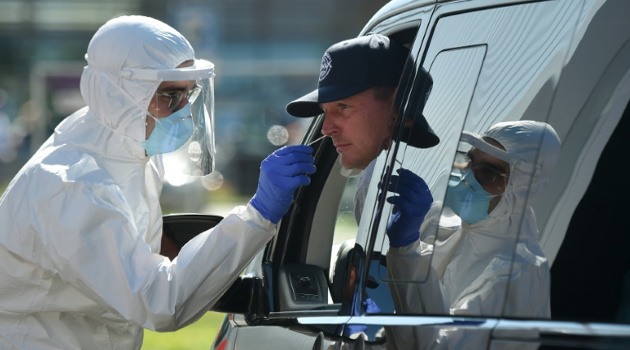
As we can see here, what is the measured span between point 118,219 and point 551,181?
4.89ft

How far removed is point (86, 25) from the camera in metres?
20.1

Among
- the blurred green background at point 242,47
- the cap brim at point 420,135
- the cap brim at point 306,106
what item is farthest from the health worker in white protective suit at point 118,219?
the blurred green background at point 242,47

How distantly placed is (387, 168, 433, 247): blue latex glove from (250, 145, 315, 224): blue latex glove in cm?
61

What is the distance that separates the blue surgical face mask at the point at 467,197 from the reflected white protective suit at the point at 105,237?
3.05 ft

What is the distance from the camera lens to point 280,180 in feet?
9.66

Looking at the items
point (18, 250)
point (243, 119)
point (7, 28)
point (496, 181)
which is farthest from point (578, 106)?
point (7, 28)

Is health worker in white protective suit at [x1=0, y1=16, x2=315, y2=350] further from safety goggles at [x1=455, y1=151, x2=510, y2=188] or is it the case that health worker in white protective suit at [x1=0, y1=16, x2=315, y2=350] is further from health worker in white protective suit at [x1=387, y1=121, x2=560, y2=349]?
safety goggles at [x1=455, y1=151, x2=510, y2=188]

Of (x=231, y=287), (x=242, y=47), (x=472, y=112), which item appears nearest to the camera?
(x=472, y=112)

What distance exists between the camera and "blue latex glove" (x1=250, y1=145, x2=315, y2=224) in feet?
9.67

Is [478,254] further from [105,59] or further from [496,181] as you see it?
[105,59]

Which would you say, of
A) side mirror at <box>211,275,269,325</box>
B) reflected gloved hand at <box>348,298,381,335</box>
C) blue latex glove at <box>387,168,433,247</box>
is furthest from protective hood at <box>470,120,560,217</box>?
side mirror at <box>211,275,269,325</box>

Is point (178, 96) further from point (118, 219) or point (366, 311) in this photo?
point (366, 311)

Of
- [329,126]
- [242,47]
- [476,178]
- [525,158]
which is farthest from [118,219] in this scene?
[242,47]

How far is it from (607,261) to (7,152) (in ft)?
67.5
